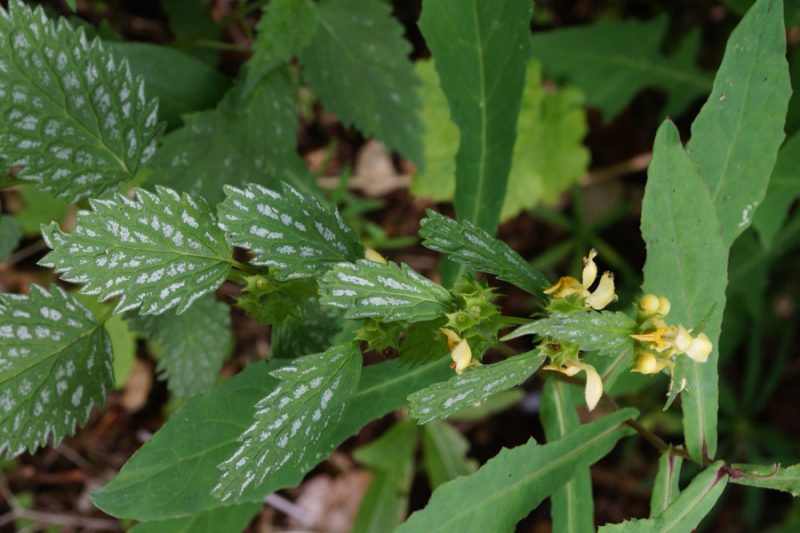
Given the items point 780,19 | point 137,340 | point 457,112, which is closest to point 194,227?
point 457,112

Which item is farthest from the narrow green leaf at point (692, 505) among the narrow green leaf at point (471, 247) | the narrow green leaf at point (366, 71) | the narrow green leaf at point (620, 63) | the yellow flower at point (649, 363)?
the narrow green leaf at point (620, 63)

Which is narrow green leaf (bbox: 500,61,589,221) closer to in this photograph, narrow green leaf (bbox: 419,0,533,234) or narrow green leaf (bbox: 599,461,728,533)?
narrow green leaf (bbox: 419,0,533,234)

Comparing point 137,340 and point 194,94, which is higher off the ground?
point 194,94

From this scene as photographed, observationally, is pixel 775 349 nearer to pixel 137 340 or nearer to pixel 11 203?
pixel 137 340

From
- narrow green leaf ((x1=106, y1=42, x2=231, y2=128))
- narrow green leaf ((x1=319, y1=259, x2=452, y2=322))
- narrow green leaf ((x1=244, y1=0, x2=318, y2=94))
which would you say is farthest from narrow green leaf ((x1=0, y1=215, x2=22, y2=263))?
narrow green leaf ((x1=319, y1=259, x2=452, y2=322))

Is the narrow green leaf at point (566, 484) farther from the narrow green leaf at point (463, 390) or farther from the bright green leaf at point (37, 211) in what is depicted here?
the bright green leaf at point (37, 211)

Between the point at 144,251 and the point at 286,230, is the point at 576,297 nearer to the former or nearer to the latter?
the point at 286,230

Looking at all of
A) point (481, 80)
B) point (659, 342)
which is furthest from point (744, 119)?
point (659, 342)

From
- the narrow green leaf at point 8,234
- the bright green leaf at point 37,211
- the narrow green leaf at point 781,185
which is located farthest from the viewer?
the bright green leaf at point 37,211
